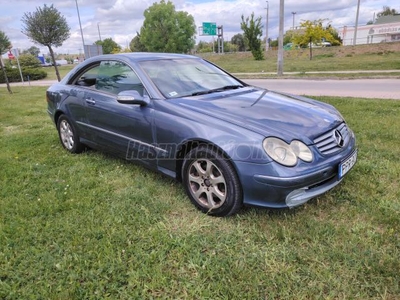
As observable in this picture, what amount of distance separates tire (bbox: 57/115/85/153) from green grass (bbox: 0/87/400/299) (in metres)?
0.75

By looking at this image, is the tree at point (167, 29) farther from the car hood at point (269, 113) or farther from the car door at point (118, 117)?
the car hood at point (269, 113)

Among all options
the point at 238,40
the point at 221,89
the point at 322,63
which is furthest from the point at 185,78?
the point at 238,40

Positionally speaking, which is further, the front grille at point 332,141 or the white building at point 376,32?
the white building at point 376,32

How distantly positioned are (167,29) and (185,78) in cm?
4699

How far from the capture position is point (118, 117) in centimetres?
357

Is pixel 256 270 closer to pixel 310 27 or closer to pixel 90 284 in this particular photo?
pixel 90 284

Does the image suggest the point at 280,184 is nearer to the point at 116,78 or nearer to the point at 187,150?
the point at 187,150

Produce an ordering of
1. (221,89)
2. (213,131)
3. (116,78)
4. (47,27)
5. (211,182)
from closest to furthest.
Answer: (213,131), (211,182), (221,89), (116,78), (47,27)

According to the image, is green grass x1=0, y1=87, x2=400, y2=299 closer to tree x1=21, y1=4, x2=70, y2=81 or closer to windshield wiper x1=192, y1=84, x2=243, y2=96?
windshield wiper x1=192, y1=84, x2=243, y2=96

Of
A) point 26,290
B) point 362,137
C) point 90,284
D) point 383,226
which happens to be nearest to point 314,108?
point 383,226

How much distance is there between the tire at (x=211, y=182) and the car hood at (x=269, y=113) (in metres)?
0.36

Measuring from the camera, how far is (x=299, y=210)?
2967 mm

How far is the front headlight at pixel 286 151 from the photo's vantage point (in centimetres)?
252

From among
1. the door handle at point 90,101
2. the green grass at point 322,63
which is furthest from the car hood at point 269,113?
the green grass at point 322,63
